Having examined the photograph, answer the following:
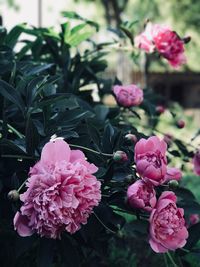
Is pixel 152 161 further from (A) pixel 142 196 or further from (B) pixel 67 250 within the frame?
(B) pixel 67 250

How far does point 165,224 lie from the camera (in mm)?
1228

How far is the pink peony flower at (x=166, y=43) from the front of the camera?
2.32m

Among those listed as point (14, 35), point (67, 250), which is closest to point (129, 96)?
point (14, 35)

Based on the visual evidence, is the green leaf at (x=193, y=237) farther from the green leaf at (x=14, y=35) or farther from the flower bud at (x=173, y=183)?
the green leaf at (x=14, y=35)

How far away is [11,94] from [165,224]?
0.59 m

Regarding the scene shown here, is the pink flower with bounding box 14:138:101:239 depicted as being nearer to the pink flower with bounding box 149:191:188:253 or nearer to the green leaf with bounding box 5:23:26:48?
the pink flower with bounding box 149:191:188:253

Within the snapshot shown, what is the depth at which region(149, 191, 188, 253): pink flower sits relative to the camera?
1.23 metres

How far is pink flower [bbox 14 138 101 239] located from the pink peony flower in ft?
4.21

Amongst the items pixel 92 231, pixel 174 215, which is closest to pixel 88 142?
pixel 92 231

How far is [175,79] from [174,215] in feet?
70.0

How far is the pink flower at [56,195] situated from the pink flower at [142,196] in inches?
4.2

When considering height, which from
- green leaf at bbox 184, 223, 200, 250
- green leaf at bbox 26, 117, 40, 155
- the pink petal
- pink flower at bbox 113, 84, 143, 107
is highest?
the pink petal

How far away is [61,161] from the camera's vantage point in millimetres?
1171

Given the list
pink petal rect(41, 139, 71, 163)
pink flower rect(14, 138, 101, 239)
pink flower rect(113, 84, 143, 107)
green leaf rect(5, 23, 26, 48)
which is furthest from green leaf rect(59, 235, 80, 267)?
green leaf rect(5, 23, 26, 48)
